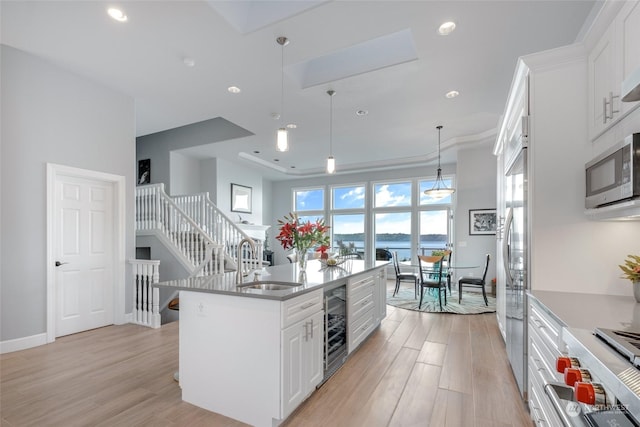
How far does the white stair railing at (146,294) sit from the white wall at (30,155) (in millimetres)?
1049

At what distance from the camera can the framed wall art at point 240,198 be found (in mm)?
7957

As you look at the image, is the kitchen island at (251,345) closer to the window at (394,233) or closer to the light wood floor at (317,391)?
the light wood floor at (317,391)

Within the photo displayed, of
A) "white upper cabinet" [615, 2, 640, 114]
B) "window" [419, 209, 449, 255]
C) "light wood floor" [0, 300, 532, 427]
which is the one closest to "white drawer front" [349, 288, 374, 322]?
"light wood floor" [0, 300, 532, 427]

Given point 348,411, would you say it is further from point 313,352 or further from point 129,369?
point 129,369

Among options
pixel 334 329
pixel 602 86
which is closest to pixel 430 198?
pixel 334 329

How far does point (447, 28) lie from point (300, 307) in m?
2.92

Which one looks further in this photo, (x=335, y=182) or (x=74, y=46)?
(x=335, y=182)

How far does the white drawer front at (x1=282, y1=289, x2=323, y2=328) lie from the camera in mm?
1968

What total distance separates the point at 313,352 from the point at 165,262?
4.10m

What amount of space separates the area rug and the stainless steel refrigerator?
2340 mm

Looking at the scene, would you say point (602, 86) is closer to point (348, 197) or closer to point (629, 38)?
point (629, 38)

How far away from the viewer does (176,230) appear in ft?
17.6

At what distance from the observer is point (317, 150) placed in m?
7.20

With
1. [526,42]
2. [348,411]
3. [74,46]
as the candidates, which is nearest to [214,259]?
[74,46]
